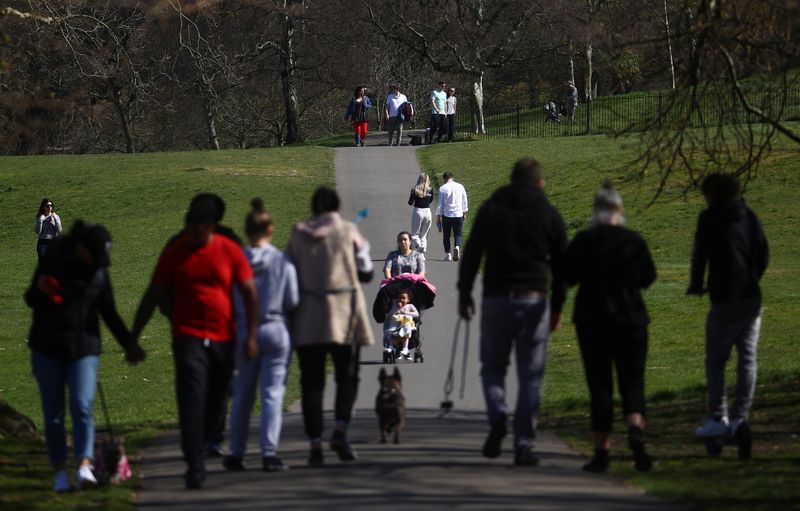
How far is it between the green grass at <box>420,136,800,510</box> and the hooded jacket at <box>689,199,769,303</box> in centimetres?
118

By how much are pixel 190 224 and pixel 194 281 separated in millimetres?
345

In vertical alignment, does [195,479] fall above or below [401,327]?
below

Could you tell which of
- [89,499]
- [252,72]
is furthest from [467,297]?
[252,72]

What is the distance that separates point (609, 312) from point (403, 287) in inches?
319

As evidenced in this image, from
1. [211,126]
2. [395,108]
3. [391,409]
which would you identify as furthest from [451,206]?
[211,126]

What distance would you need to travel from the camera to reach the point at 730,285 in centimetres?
927

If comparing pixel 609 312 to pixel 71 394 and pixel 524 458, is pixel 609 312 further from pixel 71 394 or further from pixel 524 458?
pixel 71 394

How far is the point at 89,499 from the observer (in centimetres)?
825

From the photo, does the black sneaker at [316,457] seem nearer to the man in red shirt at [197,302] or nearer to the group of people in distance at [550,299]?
the man in red shirt at [197,302]

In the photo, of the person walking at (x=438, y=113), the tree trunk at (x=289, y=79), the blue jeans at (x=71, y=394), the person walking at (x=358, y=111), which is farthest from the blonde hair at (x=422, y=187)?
the tree trunk at (x=289, y=79)

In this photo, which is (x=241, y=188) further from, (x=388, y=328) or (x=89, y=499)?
(x=89, y=499)

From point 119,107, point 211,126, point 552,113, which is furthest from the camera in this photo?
point 211,126

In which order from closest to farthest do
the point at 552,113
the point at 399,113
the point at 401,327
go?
the point at 401,327
the point at 399,113
the point at 552,113

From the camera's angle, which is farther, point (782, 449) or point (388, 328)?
point (388, 328)
